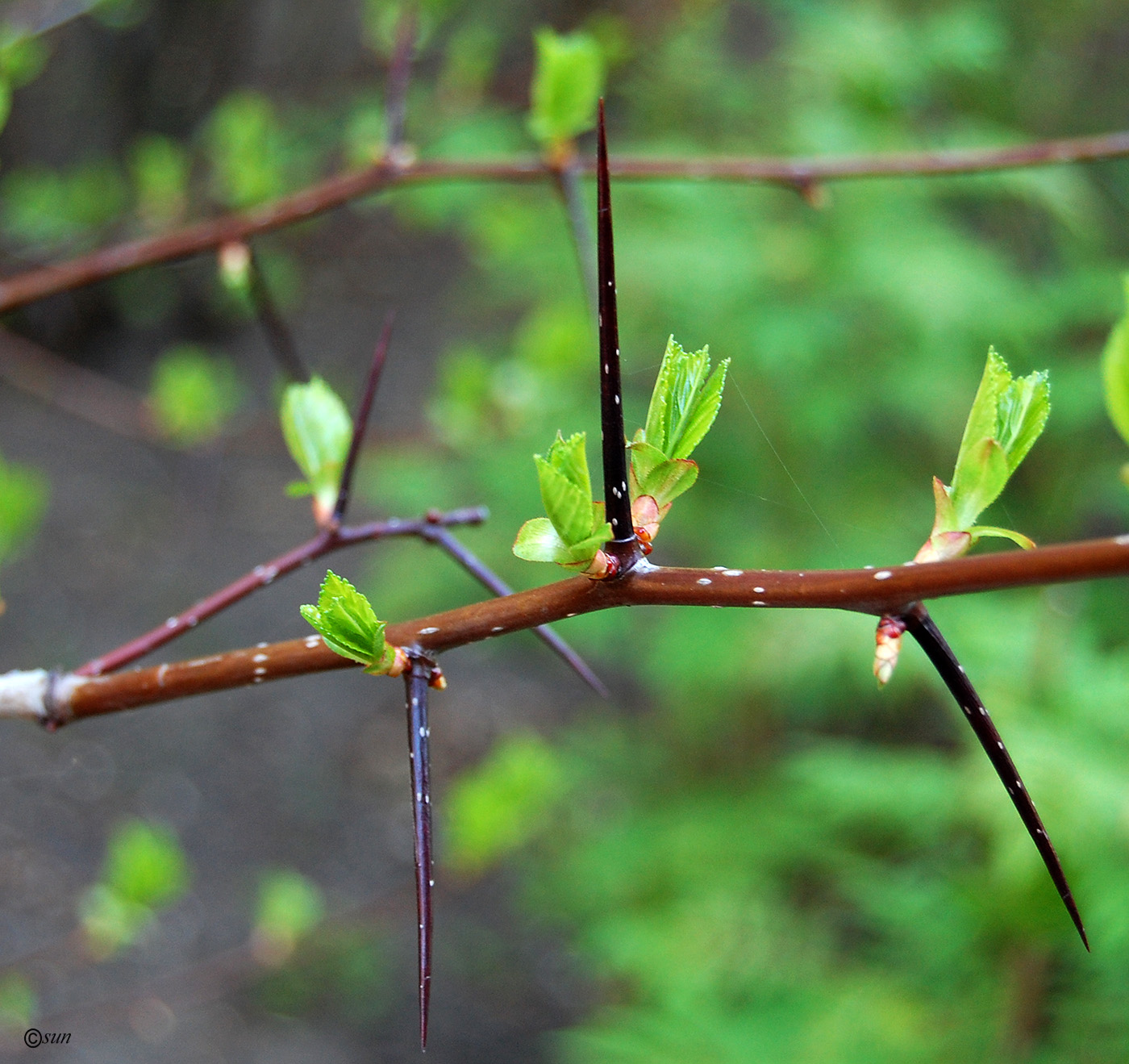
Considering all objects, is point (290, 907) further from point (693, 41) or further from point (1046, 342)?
point (693, 41)

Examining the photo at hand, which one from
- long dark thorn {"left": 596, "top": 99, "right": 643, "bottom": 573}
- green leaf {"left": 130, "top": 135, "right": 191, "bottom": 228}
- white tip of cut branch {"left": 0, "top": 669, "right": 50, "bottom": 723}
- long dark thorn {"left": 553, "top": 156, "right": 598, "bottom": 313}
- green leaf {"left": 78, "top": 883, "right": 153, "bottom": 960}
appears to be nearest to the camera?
long dark thorn {"left": 596, "top": 99, "right": 643, "bottom": 573}

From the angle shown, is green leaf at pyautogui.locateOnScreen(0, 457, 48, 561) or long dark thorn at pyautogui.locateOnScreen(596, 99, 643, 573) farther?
green leaf at pyautogui.locateOnScreen(0, 457, 48, 561)

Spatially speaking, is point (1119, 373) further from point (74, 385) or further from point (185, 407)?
point (74, 385)

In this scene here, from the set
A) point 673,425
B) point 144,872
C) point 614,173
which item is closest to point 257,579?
point 673,425

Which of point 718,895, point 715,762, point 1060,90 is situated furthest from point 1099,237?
point 718,895

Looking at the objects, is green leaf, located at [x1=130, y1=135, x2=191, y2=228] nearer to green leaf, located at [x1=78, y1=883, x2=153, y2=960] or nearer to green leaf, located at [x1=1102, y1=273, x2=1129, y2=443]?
green leaf, located at [x1=78, y1=883, x2=153, y2=960]

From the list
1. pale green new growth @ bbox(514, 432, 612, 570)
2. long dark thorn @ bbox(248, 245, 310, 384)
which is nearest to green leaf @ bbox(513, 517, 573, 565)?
pale green new growth @ bbox(514, 432, 612, 570)
